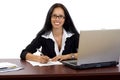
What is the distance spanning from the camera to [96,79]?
171 cm

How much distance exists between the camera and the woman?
2.44 m

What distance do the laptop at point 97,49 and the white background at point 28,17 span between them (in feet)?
5.32

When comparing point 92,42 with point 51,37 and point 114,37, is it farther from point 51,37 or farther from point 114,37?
point 51,37

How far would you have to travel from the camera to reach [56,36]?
2.56 metres

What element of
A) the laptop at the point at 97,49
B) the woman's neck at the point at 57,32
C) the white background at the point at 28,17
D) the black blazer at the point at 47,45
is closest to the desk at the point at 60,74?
the laptop at the point at 97,49

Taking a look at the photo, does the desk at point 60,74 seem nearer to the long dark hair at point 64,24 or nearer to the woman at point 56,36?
the woman at point 56,36

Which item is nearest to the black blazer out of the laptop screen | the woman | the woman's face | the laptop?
the woman

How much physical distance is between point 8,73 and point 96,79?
65 centimetres

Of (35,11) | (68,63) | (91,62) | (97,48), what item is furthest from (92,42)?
(35,11)

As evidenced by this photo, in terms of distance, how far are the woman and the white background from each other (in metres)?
0.83

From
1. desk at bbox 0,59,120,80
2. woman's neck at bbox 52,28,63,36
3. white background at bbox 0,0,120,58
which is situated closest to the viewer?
desk at bbox 0,59,120,80

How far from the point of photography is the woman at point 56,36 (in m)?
2.44

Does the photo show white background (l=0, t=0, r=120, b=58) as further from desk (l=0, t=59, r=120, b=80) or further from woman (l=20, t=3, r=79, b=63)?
desk (l=0, t=59, r=120, b=80)

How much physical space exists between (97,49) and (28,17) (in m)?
1.82
